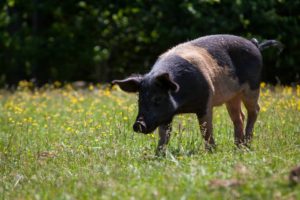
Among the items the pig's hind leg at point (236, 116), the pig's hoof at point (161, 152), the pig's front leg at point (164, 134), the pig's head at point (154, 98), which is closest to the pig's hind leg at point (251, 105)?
the pig's hind leg at point (236, 116)

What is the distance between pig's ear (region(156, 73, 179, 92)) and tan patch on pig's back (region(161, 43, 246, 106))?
2.19 feet

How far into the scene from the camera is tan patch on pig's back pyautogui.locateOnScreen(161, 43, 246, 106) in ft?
29.0

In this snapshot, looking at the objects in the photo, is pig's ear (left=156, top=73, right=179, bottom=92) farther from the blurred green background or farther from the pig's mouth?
the blurred green background

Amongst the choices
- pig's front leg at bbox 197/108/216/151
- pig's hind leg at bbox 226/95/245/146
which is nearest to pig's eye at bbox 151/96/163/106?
pig's front leg at bbox 197/108/216/151

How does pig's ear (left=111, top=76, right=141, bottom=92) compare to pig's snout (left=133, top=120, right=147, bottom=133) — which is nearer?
pig's snout (left=133, top=120, right=147, bottom=133)

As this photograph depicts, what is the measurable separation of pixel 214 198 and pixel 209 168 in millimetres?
1177

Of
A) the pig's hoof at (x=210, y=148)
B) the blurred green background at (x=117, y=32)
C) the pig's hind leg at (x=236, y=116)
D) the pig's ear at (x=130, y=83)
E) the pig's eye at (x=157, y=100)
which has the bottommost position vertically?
the blurred green background at (x=117, y=32)

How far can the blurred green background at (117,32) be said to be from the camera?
17.4 meters

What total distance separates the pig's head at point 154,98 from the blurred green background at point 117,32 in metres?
8.75

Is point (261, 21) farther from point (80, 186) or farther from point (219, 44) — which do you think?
point (80, 186)

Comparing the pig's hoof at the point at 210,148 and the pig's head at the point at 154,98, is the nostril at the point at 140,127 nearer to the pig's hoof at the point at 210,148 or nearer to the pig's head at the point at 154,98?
the pig's head at the point at 154,98

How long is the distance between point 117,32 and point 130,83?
12447 mm

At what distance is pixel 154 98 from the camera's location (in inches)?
324

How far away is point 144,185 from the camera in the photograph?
6.34 m
